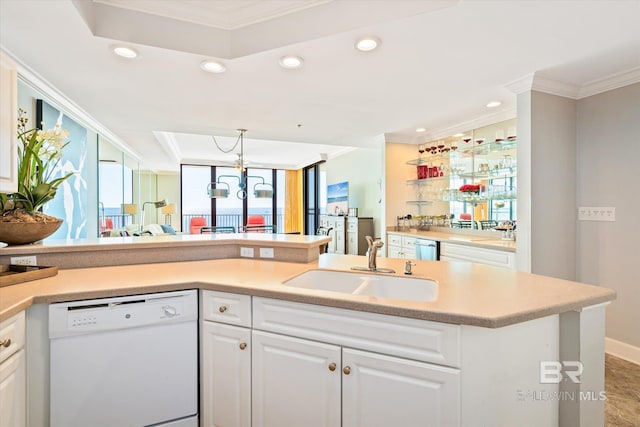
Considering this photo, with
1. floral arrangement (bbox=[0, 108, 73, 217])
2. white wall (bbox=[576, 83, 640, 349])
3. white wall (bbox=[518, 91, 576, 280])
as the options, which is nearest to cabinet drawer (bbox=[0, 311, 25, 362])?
floral arrangement (bbox=[0, 108, 73, 217])

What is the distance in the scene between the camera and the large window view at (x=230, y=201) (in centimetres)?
937

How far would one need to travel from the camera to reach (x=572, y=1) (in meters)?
1.62

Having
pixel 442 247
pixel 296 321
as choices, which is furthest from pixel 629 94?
pixel 296 321

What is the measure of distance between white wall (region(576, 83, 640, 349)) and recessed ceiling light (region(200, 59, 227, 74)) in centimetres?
304

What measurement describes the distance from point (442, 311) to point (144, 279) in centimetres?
139

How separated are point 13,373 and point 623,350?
385 centimetres

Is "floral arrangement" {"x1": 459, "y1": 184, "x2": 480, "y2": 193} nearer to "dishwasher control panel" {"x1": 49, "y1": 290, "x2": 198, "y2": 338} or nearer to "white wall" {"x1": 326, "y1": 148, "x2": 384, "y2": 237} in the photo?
"white wall" {"x1": 326, "y1": 148, "x2": 384, "y2": 237}

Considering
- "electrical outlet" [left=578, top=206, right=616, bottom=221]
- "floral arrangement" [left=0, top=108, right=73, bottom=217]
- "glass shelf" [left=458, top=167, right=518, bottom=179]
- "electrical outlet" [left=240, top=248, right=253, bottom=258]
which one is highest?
"glass shelf" [left=458, top=167, right=518, bottom=179]

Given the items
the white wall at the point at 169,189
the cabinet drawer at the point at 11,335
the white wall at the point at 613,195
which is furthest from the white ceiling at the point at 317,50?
the white wall at the point at 169,189

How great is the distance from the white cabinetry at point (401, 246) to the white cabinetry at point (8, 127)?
370cm

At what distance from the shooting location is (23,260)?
172 cm

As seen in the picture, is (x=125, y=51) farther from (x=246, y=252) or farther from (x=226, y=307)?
(x=226, y=307)

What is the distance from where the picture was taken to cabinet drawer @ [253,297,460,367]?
1055 mm

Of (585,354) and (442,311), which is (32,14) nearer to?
(442,311)
